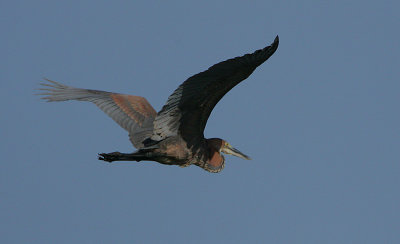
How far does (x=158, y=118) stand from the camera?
9.30 meters

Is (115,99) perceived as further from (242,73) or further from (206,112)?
(242,73)

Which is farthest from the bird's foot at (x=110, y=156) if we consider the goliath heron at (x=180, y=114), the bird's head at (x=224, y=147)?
the bird's head at (x=224, y=147)

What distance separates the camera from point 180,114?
917 cm

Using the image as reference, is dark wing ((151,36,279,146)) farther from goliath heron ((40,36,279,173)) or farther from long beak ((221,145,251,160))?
long beak ((221,145,251,160))

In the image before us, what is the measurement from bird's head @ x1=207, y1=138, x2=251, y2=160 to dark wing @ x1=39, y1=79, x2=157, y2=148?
97cm

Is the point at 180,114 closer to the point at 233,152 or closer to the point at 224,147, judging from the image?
the point at 224,147

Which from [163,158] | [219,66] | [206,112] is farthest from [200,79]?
[163,158]

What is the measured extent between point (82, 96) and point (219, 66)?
355cm

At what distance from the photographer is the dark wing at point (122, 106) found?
10398mm

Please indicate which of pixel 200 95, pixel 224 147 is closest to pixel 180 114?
pixel 200 95

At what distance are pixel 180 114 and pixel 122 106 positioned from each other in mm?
1845

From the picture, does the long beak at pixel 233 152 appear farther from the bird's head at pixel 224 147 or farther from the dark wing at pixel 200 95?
the dark wing at pixel 200 95

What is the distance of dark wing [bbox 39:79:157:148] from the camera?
34.1 feet

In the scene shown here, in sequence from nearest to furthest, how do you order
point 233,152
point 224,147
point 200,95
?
point 200,95 < point 224,147 < point 233,152
